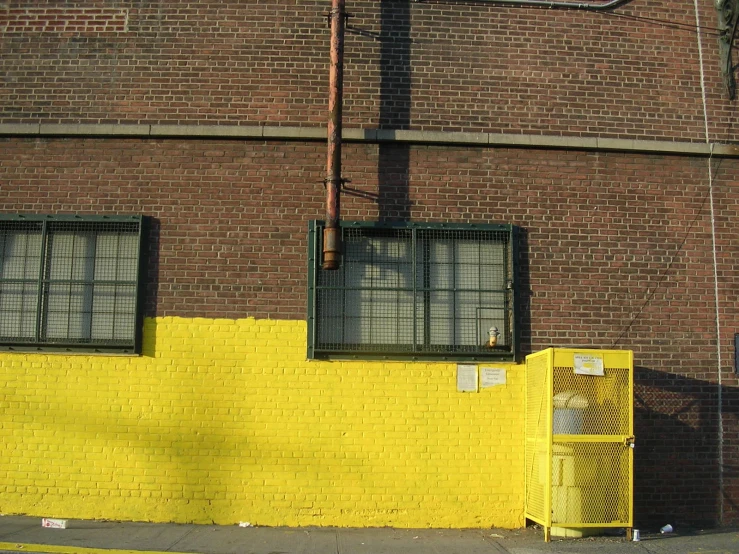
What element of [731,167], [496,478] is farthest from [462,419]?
[731,167]

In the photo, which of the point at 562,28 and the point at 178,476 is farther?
the point at 562,28

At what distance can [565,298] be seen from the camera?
9.40 metres

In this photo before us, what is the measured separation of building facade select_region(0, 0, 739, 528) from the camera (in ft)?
29.4

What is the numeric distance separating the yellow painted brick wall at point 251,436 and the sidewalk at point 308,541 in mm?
230

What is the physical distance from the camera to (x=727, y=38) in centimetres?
1002

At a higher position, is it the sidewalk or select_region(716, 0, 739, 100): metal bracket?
select_region(716, 0, 739, 100): metal bracket

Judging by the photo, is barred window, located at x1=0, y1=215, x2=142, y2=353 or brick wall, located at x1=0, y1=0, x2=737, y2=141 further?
brick wall, located at x1=0, y1=0, x2=737, y2=141

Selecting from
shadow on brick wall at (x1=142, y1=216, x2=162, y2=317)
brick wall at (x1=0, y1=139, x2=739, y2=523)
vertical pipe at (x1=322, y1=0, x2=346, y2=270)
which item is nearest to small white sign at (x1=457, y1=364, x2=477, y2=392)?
brick wall at (x1=0, y1=139, x2=739, y2=523)

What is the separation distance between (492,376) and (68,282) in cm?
517

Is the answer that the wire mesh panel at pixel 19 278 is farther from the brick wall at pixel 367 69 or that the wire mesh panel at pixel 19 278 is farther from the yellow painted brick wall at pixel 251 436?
the brick wall at pixel 367 69

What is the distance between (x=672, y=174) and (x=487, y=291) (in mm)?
2814

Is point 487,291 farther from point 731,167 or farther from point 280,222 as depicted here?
point 731,167

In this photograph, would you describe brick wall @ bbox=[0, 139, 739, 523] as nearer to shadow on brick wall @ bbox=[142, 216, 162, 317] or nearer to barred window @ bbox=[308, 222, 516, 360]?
shadow on brick wall @ bbox=[142, 216, 162, 317]

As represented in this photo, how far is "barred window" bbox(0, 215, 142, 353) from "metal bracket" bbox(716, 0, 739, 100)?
25.0 feet
